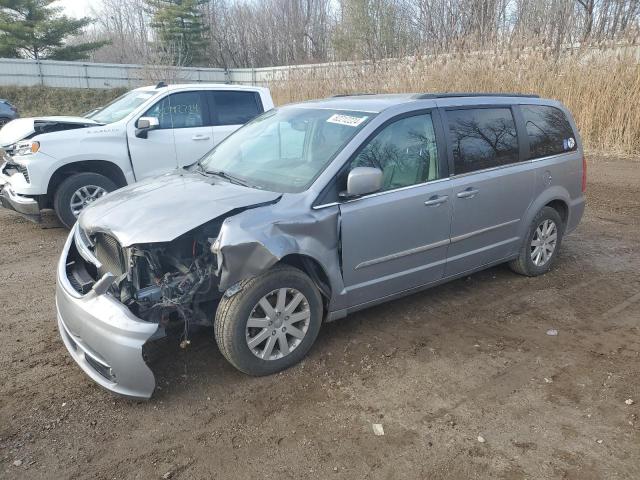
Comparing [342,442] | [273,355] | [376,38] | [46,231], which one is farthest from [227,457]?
[376,38]

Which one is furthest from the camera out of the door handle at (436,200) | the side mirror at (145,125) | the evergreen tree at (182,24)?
the evergreen tree at (182,24)

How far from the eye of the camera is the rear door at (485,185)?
4223mm

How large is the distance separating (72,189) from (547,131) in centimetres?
568

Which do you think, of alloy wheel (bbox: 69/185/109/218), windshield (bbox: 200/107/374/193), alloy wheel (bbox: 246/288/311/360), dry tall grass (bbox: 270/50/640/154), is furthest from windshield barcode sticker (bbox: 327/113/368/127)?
dry tall grass (bbox: 270/50/640/154)

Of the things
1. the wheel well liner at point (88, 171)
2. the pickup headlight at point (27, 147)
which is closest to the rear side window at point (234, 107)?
the wheel well liner at point (88, 171)

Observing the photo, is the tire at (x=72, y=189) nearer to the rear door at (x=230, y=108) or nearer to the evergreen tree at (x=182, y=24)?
the rear door at (x=230, y=108)

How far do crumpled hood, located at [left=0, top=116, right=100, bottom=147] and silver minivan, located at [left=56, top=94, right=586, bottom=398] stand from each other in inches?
133

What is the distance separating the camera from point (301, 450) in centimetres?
275

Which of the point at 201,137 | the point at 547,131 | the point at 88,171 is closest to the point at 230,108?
the point at 201,137

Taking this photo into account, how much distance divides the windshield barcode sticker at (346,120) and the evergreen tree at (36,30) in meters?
35.9

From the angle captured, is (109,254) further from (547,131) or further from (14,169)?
(14,169)

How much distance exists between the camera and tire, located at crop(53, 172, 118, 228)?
21.5 ft

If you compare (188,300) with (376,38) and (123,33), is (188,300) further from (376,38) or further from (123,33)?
(123,33)

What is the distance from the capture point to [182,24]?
137 feet
